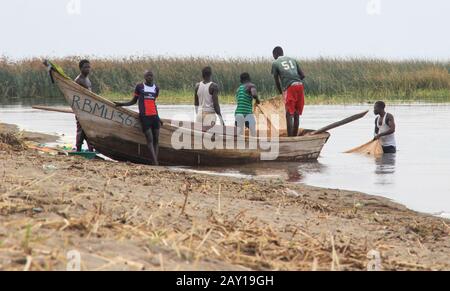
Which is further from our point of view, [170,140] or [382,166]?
[382,166]

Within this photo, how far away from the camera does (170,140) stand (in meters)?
11.9

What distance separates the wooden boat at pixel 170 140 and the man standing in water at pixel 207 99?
9.8 inches

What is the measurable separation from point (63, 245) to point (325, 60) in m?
33.6

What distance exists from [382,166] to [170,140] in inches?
131

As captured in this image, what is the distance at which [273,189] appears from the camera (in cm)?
908

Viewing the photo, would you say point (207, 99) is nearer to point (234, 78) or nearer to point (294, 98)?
point (294, 98)

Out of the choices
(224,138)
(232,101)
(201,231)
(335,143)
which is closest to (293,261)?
(201,231)

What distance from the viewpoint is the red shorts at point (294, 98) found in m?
13.1

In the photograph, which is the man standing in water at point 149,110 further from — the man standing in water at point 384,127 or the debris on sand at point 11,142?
the man standing in water at point 384,127
